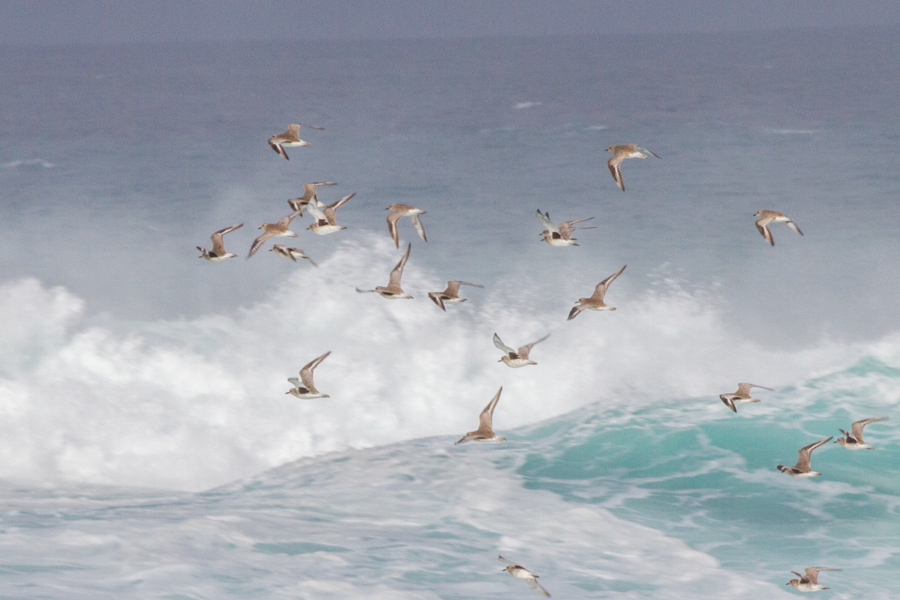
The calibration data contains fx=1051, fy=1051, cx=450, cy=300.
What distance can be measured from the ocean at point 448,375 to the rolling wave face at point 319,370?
0.11 m

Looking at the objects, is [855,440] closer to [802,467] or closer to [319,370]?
[802,467]

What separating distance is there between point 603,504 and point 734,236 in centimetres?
2514

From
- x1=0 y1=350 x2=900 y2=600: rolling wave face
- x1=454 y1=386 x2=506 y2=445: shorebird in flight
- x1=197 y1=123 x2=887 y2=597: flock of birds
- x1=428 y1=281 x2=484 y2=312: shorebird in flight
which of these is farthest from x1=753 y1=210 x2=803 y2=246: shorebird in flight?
x1=0 y1=350 x2=900 y2=600: rolling wave face

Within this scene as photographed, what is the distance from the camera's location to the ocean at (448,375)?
1939 centimetres

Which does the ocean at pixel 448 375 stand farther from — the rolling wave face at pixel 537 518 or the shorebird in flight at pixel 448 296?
the shorebird in flight at pixel 448 296

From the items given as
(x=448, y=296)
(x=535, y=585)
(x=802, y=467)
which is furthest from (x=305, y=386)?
(x=802, y=467)

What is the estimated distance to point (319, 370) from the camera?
33.1m

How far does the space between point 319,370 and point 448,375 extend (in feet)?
13.6

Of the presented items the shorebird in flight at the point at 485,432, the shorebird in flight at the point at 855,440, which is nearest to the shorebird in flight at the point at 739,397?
the shorebird in flight at the point at 855,440

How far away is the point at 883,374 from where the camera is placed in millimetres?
30688

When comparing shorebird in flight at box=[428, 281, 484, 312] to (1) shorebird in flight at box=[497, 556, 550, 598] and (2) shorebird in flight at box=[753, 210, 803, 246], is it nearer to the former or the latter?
(1) shorebird in flight at box=[497, 556, 550, 598]

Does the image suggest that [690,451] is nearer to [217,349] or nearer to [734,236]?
[217,349]

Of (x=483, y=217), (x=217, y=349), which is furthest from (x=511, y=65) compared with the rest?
(x=217, y=349)

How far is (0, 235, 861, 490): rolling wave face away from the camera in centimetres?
2816
